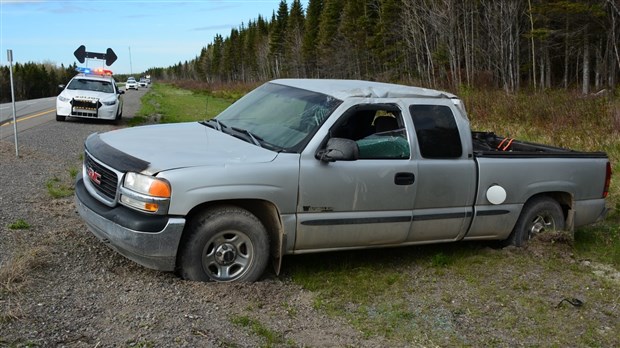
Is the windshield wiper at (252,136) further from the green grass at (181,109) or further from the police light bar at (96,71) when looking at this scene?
the police light bar at (96,71)

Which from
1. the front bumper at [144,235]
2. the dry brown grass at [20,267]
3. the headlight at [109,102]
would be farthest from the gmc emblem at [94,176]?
the headlight at [109,102]

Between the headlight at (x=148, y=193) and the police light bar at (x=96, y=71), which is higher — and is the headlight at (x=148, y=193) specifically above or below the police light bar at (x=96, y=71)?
below

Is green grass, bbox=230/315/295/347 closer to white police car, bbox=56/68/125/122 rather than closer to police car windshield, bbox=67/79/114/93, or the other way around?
white police car, bbox=56/68/125/122

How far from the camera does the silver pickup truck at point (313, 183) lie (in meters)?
4.65

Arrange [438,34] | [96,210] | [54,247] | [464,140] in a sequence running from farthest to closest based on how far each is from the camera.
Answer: [438,34] < [464,140] < [54,247] < [96,210]

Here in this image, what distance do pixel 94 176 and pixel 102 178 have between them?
0.64ft

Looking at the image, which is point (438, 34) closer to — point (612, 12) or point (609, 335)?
point (612, 12)

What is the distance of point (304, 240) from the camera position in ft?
16.9

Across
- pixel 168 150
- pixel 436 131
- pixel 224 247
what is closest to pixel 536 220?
pixel 436 131

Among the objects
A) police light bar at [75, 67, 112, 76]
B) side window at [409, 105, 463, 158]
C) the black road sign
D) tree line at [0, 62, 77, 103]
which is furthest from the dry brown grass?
tree line at [0, 62, 77, 103]

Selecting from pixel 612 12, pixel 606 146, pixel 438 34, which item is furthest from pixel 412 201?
pixel 438 34

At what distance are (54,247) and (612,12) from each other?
3258cm

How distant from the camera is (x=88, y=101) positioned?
1872cm

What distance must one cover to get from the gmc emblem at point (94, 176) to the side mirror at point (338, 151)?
1.88m
